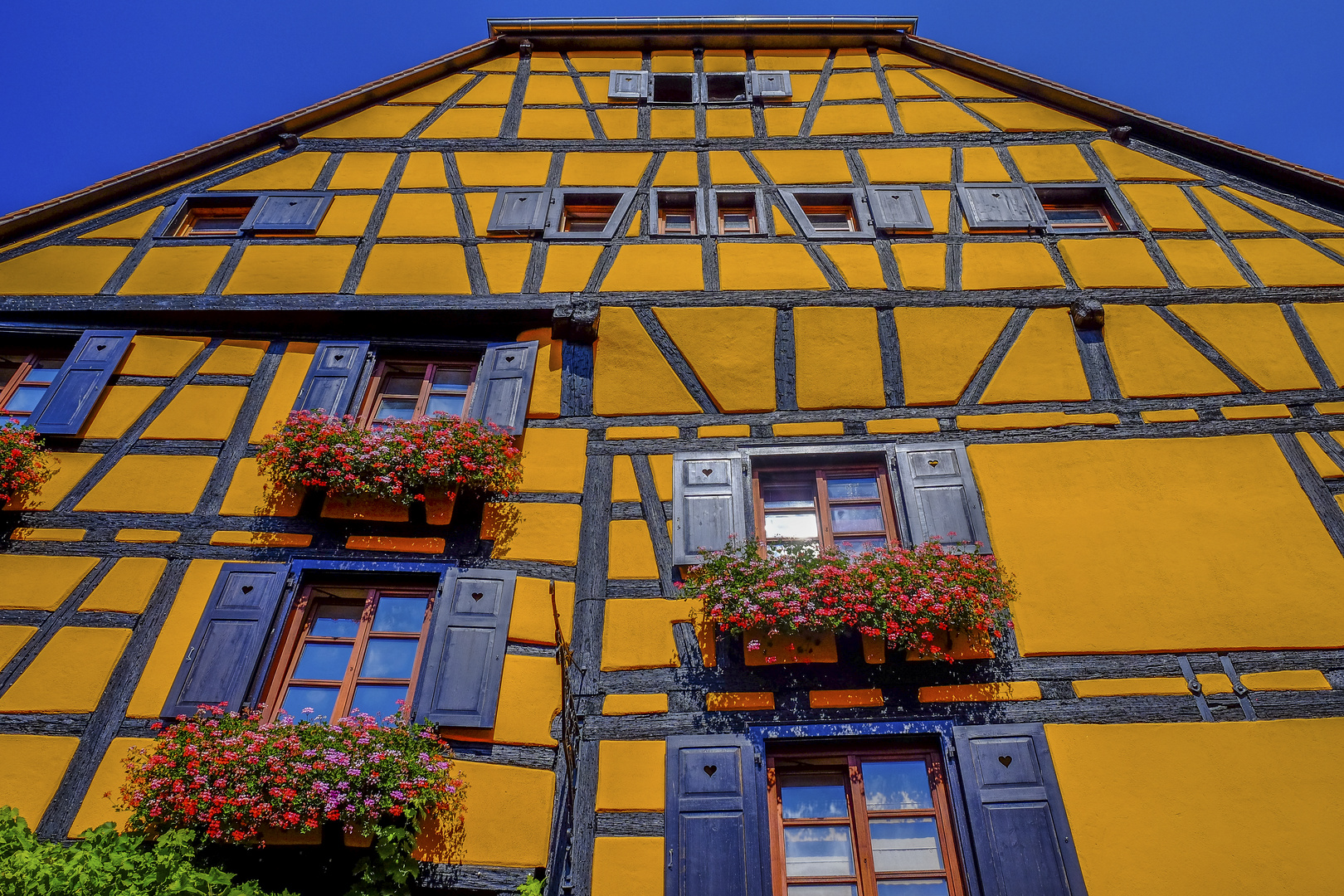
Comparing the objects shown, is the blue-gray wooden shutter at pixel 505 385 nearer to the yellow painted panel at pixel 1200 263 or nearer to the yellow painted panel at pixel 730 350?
the yellow painted panel at pixel 730 350

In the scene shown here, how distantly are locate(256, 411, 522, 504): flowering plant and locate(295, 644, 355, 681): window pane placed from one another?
38.4 inches

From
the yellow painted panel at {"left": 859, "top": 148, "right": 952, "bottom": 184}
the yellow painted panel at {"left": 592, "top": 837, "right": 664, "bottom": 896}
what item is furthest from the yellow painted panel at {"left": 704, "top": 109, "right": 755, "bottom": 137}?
the yellow painted panel at {"left": 592, "top": 837, "right": 664, "bottom": 896}

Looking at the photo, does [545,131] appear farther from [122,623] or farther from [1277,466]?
[1277,466]

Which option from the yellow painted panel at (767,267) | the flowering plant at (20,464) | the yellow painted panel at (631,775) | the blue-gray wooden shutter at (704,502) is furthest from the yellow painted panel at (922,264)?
the flowering plant at (20,464)

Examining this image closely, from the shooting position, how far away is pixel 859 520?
20.7 feet

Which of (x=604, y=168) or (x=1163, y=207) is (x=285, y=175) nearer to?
(x=604, y=168)

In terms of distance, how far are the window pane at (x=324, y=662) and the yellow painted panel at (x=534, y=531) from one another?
106 cm

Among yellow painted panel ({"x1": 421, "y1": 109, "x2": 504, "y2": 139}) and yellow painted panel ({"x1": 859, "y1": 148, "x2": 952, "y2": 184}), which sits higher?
yellow painted panel ({"x1": 421, "y1": 109, "x2": 504, "y2": 139})

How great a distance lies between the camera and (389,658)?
18.5 ft

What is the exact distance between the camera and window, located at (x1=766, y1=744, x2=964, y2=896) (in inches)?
189

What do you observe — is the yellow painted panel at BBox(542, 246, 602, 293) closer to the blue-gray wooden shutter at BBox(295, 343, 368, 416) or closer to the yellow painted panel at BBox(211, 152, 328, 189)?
the blue-gray wooden shutter at BBox(295, 343, 368, 416)

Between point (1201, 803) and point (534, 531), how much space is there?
4026mm

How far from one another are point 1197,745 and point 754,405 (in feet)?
11.1

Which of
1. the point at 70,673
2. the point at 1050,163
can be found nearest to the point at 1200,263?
the point at 1050,163
